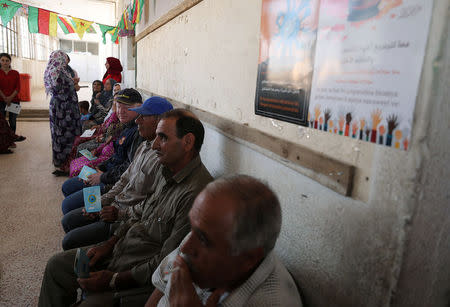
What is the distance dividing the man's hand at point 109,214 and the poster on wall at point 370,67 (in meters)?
1.46

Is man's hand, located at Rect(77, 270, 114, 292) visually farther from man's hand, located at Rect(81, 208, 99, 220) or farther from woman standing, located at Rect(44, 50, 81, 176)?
woman standing, located at Rect(44, 50, 81, 176)

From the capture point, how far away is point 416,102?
680mm

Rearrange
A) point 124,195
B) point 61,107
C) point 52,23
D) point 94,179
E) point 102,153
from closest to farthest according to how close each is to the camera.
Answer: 1. point 124,195
2. point 94,179
3. point 102,153
4. point 61,107
5. point 52,23

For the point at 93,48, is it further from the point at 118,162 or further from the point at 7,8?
the point at 118,162

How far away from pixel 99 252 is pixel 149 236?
0.34 m

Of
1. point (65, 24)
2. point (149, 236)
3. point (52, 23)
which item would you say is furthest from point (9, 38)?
point (149, 236)

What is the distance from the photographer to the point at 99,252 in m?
1.65

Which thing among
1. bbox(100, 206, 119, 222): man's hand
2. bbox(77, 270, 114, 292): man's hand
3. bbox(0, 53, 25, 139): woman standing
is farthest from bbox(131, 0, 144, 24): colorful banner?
bbox(77, 270, 114, 292): man's hand

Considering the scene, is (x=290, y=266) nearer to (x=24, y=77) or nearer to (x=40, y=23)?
(x=40, y=23)

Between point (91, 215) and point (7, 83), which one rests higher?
point (7, 83)

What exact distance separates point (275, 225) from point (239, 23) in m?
1.12

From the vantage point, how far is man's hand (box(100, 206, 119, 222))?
1.92m

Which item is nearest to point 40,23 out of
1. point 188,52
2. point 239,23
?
point 188,52

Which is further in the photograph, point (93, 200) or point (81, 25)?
point (81, 25)
